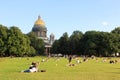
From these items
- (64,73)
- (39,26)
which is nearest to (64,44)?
(39,26)

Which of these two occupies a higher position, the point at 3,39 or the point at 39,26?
the point at 39,26

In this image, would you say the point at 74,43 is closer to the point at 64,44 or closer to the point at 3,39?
the point at 64,44

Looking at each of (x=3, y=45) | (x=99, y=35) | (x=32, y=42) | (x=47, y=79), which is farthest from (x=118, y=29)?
(x=47, y=79)

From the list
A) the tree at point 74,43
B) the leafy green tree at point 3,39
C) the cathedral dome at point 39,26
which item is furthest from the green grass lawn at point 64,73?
the cathedral dome at point 39,26

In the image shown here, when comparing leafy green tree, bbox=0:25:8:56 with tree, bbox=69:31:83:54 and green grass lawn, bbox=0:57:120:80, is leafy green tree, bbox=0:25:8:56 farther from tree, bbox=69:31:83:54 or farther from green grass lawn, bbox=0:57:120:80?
green grass lawn, bbox=0:57:120:80

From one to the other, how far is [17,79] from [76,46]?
101584 millimetres

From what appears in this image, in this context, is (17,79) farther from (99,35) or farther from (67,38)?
(67,38)

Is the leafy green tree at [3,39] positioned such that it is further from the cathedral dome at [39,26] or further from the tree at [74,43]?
the cathedral dome at [39,26]

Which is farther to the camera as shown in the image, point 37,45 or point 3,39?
point 37,45

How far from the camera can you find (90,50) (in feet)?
360

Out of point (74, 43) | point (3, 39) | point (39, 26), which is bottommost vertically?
point (3, 39)

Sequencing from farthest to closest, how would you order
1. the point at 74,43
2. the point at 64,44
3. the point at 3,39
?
the point at 64,44
the point at 74,43
the point at 3,39

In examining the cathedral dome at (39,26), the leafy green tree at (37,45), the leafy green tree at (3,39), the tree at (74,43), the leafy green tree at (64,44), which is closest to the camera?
the leafy green tree at (3,39)

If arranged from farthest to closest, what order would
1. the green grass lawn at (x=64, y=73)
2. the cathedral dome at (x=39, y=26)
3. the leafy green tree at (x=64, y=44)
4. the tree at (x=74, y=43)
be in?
the cathedral dome at (x=39, y=26) < the leafy green tree at (x=64, y=44) < the tree at (x=74, y=43) < the green grass lawn at (x=64, y=73)
